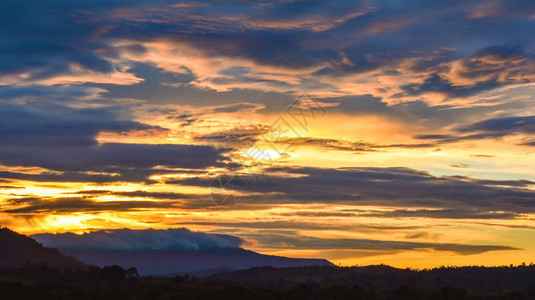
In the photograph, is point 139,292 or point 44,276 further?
point 44,276

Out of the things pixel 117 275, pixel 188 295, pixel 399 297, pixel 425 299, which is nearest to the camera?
pixel 188 295

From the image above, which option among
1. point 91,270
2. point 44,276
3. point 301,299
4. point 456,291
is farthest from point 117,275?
point 456,291

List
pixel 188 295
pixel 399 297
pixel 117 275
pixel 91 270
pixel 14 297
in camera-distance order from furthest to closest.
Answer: pixel 91 270
pixel 117 275
pixel 399 297
pixel 188 295
pixel 14 297

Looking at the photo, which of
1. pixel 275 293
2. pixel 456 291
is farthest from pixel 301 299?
pixel 456 291

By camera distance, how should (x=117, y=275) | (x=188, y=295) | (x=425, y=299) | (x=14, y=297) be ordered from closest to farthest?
(x=14, y=297), (x=188, y=295), (x=425, y=299), (x=117, y=275)

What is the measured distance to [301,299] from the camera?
367 ft

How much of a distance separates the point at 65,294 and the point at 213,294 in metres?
26.2

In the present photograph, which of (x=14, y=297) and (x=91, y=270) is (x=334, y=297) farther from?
(x=91, y=270)

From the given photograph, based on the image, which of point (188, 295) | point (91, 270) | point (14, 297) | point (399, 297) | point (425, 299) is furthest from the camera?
point (91, 270)

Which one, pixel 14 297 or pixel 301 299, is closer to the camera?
pixel 14 297

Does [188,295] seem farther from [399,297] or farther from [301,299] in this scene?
[399,297]

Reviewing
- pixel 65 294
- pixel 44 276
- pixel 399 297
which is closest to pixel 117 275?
pixel 44 276

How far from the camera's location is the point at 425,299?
116188 millimetres

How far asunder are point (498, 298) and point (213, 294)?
58211 millimetres
